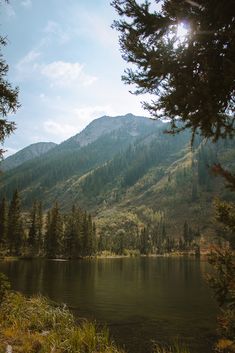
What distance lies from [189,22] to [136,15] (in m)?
1.86

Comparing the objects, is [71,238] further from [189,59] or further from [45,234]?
[189,59]

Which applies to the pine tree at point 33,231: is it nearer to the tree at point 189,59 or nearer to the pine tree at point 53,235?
the pine tree at point 53,235

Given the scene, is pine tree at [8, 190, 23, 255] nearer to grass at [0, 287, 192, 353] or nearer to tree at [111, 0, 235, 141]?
grass at [0, 287, 192, 353]

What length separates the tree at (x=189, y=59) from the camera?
895 cm

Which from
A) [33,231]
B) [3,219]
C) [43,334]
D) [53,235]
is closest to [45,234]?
[53,235]

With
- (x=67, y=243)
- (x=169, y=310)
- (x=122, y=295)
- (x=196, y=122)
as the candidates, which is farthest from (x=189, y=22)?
(x=67, y=243)

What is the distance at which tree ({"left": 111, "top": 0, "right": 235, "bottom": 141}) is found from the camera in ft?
29.4

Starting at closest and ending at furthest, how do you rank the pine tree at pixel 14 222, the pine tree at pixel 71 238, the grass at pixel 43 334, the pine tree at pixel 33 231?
the grass at pixel 43 334
the pine tree at pixel 14 222
the pine tree at pixel 33 231
the pine tree at pixel 71 238

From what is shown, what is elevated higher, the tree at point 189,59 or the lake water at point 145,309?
the tree at point 189,59

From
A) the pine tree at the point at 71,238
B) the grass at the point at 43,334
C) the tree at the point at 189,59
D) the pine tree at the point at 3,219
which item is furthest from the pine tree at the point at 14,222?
the tree at the point at 189,59

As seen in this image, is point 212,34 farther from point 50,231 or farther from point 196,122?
point 50,231

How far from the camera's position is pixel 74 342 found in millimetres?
15617

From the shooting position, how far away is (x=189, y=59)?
9727 millimetres

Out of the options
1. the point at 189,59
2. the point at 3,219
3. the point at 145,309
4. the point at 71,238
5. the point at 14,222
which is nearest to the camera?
the point at 189,59
